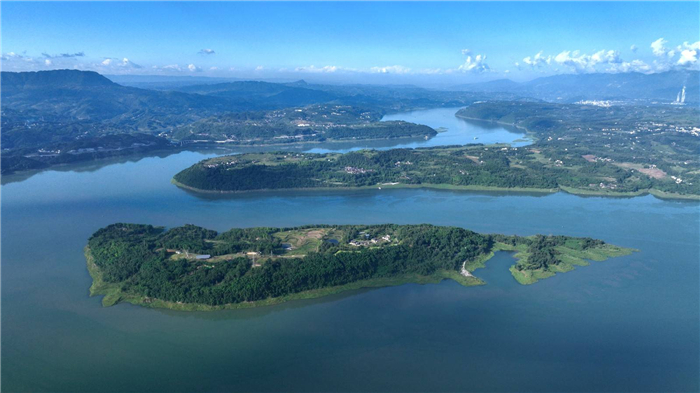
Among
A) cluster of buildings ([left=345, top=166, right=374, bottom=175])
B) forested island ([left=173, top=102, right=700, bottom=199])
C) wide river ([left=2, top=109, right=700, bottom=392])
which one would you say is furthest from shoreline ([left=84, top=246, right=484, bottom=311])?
cluster of buildings ([left=345, top=166, right=374, bottom=175])

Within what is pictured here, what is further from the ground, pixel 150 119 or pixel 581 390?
pixel 150 119

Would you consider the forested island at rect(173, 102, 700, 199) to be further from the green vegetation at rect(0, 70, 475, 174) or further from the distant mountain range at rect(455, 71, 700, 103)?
the distant mountain range at rect(455, 71, 700, 103)

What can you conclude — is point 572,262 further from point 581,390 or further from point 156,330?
point 156,330

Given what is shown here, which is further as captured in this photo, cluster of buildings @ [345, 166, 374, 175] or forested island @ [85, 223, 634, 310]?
cluster of buildings @ [345, 166, 374, 175]

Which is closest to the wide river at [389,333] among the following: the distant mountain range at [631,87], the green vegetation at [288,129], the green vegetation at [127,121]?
the green vegetation at [127,121]

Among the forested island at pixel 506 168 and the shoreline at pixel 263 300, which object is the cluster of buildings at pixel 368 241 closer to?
the shoreline at pixel 263 300

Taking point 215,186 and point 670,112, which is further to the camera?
point 670,112

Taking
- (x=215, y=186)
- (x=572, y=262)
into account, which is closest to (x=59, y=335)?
(x=215, y=186)
